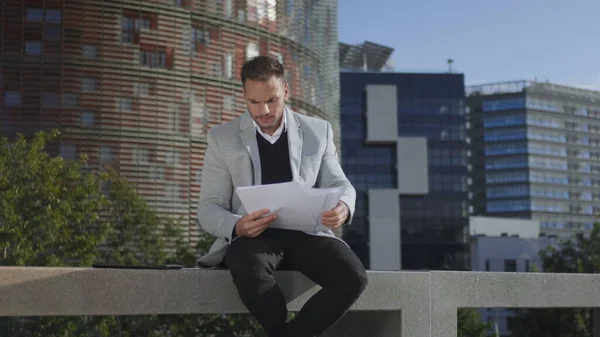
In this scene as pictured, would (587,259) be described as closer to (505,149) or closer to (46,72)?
(46,72)

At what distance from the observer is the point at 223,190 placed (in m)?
4.82

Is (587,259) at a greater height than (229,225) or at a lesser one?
lesser

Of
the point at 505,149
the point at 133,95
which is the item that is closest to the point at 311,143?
the point at 133,95

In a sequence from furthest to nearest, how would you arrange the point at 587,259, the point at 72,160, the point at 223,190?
the point at 587,259 < the point at 72,160 < the point at 223,190

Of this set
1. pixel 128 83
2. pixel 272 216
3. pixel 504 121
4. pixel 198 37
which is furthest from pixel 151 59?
pixel 504 121

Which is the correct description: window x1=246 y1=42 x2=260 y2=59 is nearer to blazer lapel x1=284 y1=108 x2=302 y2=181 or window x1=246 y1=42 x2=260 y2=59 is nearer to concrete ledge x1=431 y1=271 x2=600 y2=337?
concrete ledge x1=431 y1=271 x2=600 y2=337

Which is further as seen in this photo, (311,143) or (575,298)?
(575,298)

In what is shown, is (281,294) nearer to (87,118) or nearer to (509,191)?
(87,118)

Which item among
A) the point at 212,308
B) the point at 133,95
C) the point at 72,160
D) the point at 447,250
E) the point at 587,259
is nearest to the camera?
the point at 212,308

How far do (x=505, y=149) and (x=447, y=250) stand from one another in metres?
37.5

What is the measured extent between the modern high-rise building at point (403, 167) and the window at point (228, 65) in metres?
64.5

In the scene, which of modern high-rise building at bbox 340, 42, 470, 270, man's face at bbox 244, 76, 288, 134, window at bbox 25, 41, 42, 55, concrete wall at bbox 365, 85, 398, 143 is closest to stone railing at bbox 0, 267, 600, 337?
man's face at bbox 244, 76, 288, 134

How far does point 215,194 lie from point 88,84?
88.2 feet

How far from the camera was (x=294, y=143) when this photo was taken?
484cm
